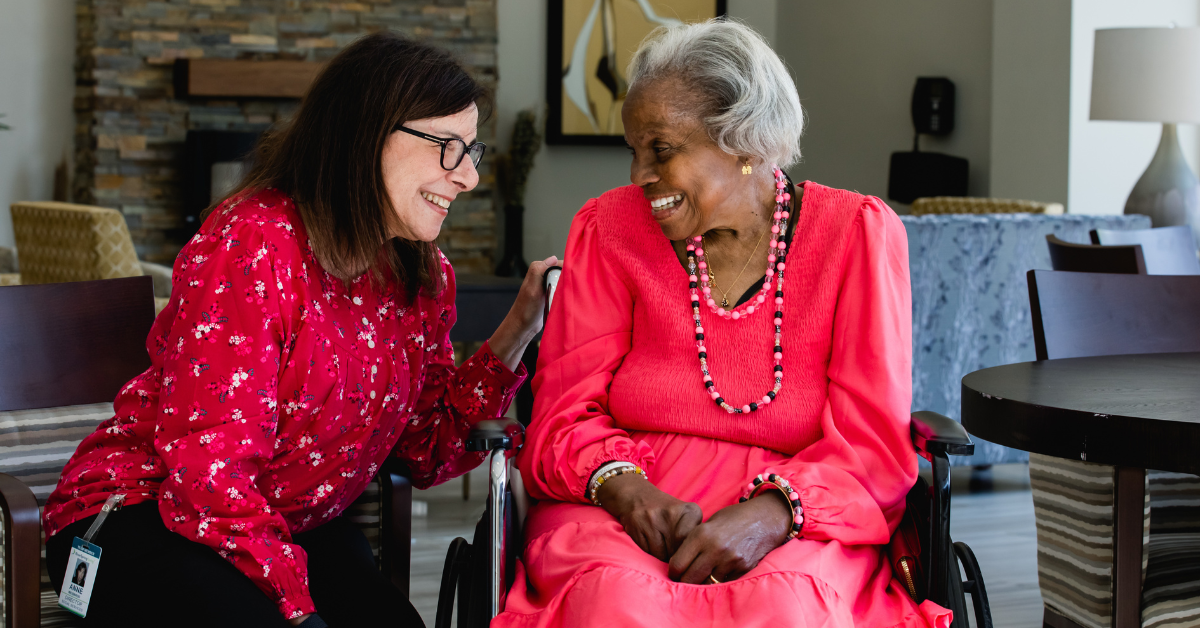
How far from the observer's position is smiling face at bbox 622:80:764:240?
4.83 ft

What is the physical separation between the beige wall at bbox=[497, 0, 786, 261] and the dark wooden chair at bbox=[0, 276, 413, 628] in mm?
6076

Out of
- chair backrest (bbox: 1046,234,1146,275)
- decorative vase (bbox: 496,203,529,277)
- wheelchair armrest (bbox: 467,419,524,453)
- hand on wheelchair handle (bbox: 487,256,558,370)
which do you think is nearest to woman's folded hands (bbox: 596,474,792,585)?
wheelchair armrest (bbox: 467,419,524,453)

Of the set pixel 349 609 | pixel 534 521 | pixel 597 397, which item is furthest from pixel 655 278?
pixel 349 609

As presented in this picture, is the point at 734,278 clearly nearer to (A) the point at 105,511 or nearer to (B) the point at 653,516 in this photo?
(B) the point at 653,516

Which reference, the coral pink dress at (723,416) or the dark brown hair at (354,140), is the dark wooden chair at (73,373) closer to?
the coral pink dress at (723,416)

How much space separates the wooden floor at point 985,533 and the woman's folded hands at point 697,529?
118 cm

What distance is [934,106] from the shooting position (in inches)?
226

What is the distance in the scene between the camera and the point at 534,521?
1.47 metres

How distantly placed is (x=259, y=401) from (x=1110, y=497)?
1.23 metres

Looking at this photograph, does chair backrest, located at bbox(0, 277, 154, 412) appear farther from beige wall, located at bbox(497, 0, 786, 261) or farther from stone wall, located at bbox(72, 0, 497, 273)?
beige wall, located at bbox(497, 0, 786, 261)

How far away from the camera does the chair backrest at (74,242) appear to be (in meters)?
3.83

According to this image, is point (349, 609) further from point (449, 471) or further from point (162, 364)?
point (162, 364)

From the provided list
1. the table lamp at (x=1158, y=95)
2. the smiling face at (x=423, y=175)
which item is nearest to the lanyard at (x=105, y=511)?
the smiling face at (x=423, y=175)

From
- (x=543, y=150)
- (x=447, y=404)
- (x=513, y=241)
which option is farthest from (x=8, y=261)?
(x=447, y=404)
